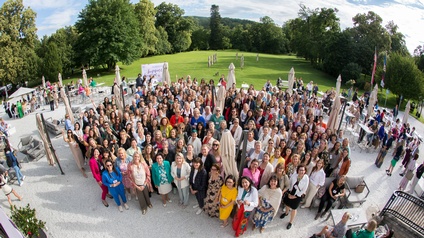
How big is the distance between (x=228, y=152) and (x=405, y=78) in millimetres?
31865

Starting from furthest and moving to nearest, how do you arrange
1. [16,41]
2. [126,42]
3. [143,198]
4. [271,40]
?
1. [271,40]
2. [16,41]
3. [126,42]
4. [143,198]

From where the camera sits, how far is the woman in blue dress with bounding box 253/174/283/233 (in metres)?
6.04

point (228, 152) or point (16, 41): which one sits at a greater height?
point (16, 41)

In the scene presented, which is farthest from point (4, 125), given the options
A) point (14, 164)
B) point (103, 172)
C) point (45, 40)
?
point (45, 40)

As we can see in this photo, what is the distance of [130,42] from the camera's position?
116ft

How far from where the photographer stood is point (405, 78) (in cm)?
2856

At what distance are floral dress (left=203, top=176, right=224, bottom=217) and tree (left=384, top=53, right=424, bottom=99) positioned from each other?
31758 mm

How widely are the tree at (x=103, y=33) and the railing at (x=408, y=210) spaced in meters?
34.3

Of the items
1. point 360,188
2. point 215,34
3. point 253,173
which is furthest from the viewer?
point 215,34

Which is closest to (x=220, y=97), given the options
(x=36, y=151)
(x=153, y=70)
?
(x=36, y=151)

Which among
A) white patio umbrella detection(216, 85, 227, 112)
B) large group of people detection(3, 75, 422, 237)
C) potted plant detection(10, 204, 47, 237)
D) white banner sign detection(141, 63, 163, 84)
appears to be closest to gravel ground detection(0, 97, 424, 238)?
large group of people detection(3, 75, 422, 237)

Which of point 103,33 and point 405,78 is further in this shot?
point 103,33

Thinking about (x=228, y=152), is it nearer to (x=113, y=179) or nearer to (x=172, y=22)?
(x=113, y=179)

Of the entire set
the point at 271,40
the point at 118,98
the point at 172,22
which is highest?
the point at 172,22
